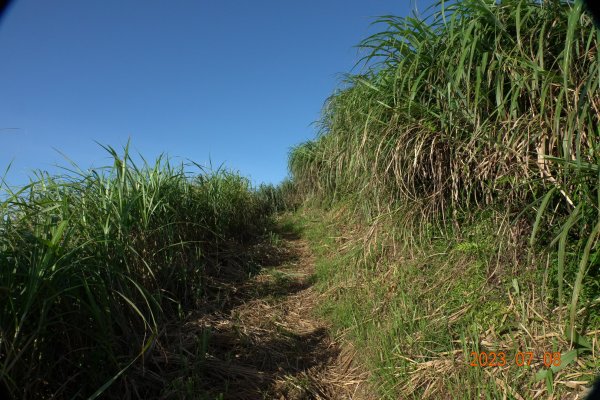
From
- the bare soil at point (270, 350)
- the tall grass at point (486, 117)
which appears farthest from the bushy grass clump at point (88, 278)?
the tall grass at point (486, 117)

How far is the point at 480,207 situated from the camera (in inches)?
97.6

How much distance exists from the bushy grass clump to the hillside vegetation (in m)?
1.39

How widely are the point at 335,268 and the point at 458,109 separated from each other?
196cm

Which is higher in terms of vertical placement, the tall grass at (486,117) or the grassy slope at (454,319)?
the tall grass at (486,117)

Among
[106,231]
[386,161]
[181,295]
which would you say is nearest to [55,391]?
[106,231]

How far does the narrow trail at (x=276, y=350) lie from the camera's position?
2.22m

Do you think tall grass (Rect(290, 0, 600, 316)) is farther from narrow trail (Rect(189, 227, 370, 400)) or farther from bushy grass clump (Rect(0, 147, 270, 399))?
bushy grass clump (Rect(0, 147, 270, 399))

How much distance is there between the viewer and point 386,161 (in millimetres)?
2932
